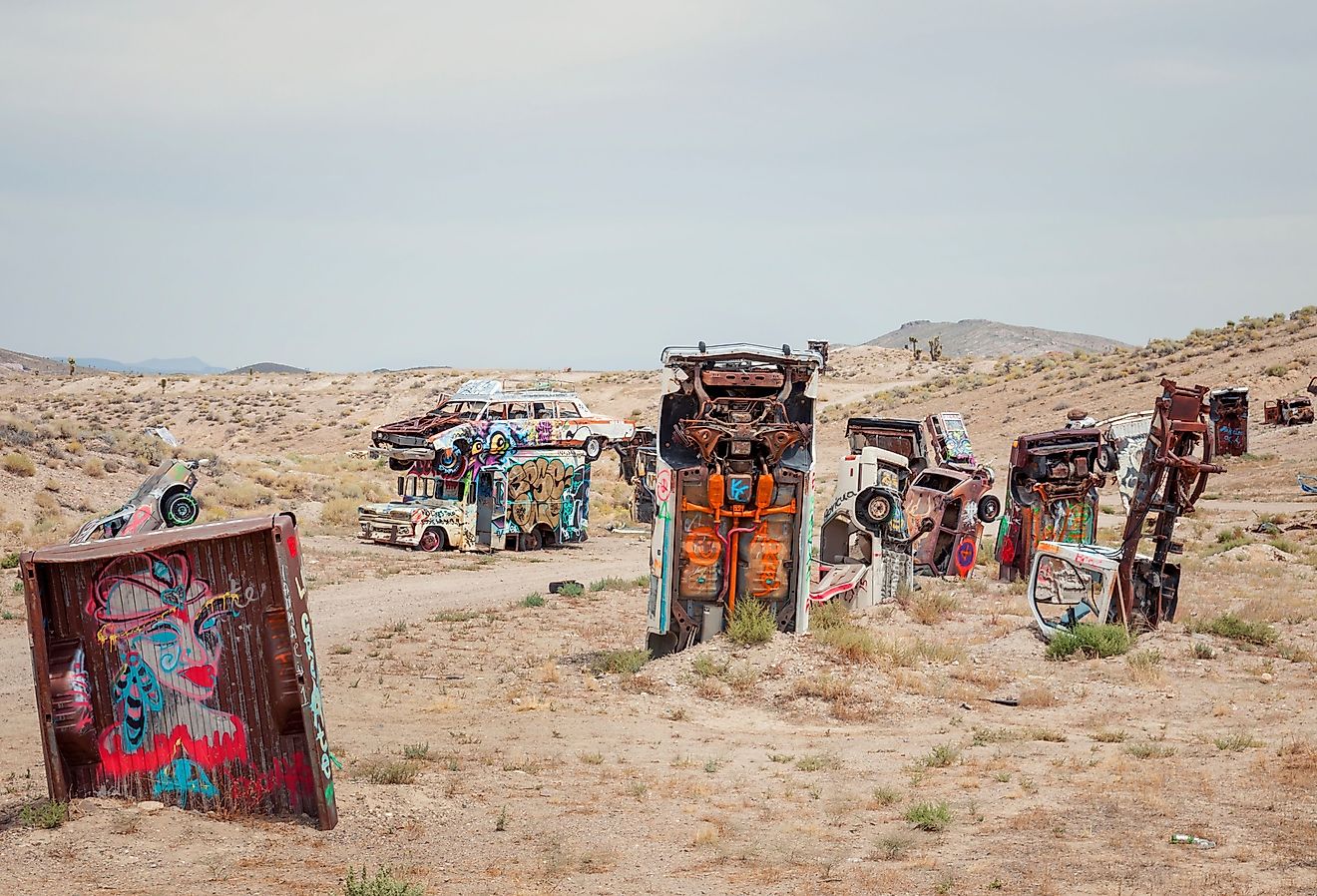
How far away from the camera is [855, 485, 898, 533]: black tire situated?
18.8 m

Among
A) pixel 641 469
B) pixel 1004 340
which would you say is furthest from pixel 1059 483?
pixel 1004 340

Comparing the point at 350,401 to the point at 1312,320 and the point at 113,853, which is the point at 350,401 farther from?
the point at 113,853

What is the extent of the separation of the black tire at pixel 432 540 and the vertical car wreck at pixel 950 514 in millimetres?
11190

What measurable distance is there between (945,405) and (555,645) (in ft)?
162

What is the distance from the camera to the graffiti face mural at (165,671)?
8289mm

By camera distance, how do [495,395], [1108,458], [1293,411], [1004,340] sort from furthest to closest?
[1004,340] < [1293,411] < [495,395] < [1108,458]

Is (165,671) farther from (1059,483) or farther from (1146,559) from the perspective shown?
(1059,483)

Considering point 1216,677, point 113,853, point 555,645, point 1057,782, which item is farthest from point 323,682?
point 1216,677

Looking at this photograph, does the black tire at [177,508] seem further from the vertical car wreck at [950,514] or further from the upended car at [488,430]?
the vertical car wreck at [950,514]

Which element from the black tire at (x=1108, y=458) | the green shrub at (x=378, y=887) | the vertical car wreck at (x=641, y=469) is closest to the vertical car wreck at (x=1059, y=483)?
the black tire at (x=1108, y=458)

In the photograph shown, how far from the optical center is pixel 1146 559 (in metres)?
16.3

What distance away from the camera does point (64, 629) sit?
27.1 ft

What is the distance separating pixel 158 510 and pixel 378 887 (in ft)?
34.6

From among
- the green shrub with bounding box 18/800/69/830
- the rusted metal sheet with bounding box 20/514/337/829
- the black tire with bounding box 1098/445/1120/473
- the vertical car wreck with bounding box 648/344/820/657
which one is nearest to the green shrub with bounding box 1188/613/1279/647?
the black tire with bounding box 1098/445/1120/473
